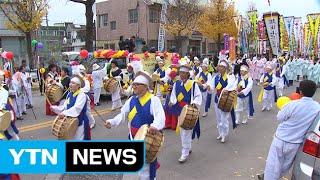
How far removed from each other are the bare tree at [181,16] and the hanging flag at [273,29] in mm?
15839

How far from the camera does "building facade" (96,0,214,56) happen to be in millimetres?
41388

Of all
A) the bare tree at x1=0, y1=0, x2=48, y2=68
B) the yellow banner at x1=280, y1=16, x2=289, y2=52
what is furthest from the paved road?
the yellow banner at x1=280, y1=16, x2=289, y2=52

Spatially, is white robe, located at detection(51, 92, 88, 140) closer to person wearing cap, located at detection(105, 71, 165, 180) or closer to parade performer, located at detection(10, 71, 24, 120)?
person wearing cap, located at detection(105, 71, 165, 180)

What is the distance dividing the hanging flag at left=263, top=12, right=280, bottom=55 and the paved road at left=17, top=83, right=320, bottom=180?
10957 mm

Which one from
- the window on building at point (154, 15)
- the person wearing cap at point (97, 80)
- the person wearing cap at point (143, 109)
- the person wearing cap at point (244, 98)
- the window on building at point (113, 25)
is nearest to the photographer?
the person wearing cap at point (143, 109)

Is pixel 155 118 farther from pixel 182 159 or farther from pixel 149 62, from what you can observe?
pixel 149 62

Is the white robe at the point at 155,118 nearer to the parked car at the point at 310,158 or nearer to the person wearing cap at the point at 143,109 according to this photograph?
the person wearing cap at the point at 143,109

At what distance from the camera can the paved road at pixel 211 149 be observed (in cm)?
709

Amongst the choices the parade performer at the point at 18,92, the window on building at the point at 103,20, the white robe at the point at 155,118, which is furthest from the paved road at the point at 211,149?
the window on building at the point at 103,20

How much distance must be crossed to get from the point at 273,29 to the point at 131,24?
2190cm

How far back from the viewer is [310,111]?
5.27m

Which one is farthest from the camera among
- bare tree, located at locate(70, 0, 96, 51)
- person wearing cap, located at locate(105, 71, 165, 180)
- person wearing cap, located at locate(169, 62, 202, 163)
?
bare tree, located at locate(70, 0, 96, 51)

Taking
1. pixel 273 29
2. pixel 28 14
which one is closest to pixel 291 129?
pixel 273 29

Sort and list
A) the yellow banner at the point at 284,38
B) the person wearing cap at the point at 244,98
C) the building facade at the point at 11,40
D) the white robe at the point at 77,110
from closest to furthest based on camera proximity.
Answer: the white robe at the point at 77,110 → the person wearing cap at the point at 244,98 → the yellow banner at the point at 284,38 → the building facade at the point at 11,40
